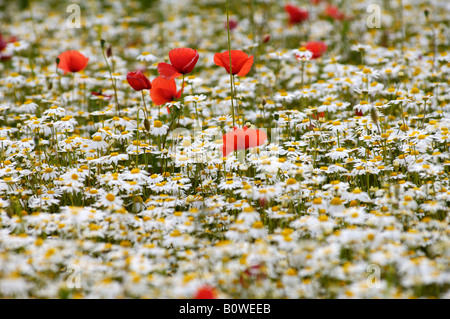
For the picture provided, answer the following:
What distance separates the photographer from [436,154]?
3.01 m

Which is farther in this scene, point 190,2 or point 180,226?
point 190,2

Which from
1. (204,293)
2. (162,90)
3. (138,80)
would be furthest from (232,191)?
(204,293)

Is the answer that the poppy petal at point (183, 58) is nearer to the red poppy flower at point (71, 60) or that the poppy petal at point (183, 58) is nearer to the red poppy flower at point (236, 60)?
the red poppy flower at point (236, 60)

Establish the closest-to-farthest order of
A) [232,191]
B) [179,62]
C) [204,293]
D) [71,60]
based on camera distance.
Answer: [204,293] < [232,191] < [179,62] < [71,60]

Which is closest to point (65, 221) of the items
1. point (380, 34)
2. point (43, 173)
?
point (43, 173)

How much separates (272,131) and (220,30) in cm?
399

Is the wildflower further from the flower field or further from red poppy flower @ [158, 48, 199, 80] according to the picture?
red poppy flower @ [158, 48, 199, 80]

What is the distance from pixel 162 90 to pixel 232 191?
0.86 metres

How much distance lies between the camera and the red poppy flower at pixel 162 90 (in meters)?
3.29

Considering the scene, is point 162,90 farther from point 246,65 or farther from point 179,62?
point 246,65

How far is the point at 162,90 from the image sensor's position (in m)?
3.32

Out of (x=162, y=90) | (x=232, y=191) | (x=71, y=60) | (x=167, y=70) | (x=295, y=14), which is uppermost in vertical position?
(x=295, y=14)
